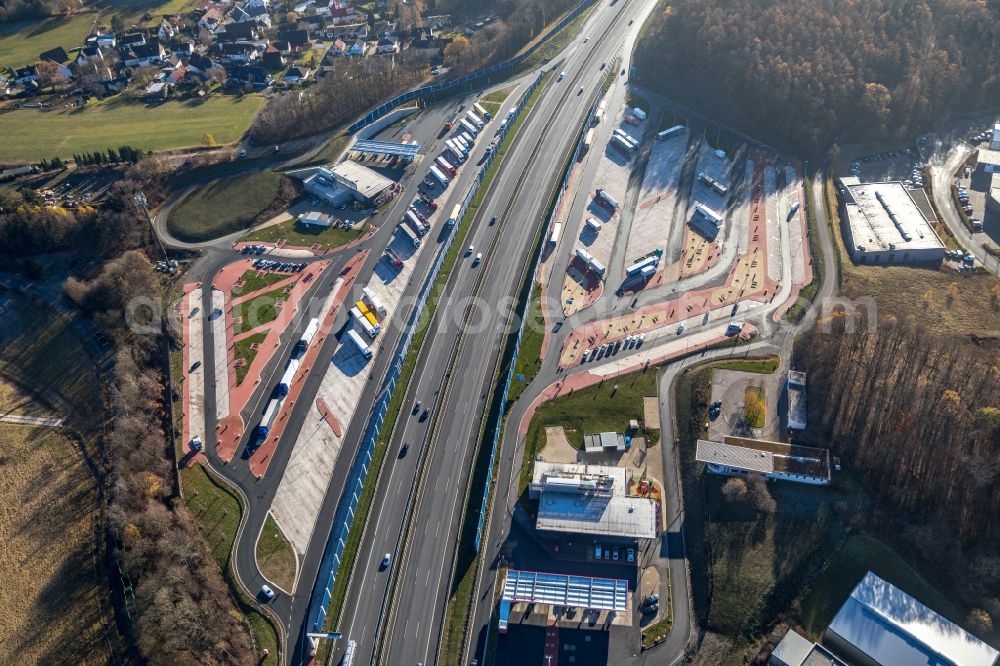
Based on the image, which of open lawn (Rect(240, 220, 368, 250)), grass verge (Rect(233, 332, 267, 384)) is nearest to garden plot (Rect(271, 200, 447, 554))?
open lawn (Rect(240, 220, 368, 250))

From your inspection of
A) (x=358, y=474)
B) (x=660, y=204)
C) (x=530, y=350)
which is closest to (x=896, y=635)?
(x=530, y=350)

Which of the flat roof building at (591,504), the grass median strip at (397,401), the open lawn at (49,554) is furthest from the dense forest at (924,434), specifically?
the open lawn at (49,554)

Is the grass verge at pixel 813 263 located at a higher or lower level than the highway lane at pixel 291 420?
higher

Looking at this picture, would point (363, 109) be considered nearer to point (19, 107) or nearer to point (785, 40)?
point (19, 107)

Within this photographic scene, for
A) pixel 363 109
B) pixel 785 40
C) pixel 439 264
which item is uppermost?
pixel 785 40

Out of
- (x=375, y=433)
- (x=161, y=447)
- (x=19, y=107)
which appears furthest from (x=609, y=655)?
(x=19, y=107)

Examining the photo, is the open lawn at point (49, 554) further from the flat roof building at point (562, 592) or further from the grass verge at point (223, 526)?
the flat roof building at point (562, 592)

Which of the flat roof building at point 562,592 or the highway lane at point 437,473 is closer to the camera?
the flat roof building at point 562,592

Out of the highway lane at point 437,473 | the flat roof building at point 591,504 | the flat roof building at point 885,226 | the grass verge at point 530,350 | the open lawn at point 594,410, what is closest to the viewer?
the highway lane at point 437,473
